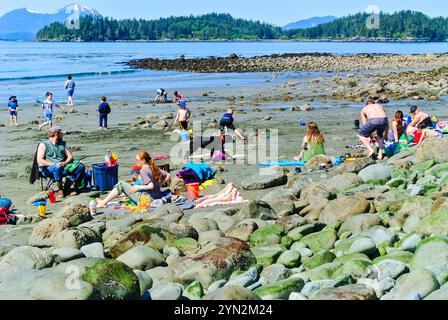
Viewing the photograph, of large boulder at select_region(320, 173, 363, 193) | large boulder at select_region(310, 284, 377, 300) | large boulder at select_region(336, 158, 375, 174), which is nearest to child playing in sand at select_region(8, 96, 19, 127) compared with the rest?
large boulder at select_region(336, 158, 375, 174)

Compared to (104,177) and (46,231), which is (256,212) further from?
(104,177)

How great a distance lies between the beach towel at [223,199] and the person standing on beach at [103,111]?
37.7 ft

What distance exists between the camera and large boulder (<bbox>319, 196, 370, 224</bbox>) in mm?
9586

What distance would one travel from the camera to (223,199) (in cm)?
1196

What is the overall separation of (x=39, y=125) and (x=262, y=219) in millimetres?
16417

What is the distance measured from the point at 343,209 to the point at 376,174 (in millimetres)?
2797

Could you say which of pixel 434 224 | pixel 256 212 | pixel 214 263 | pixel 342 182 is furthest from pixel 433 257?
pixel 342 182

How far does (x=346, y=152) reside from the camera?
16.9 metres

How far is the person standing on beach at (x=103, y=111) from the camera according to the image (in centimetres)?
2286

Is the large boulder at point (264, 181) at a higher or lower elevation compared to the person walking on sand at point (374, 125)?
lower

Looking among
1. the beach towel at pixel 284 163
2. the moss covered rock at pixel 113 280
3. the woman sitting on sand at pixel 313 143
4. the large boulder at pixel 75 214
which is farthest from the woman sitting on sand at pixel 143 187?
the moss covered rock at pixel 113 280

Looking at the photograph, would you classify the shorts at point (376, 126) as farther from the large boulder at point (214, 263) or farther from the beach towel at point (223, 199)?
the large boulder at point (214, 263)

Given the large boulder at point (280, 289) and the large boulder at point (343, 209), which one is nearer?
the large boulder at point (280, 289)

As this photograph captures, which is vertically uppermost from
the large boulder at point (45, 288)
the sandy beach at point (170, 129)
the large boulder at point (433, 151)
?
the large boulder at point (433, 151)
